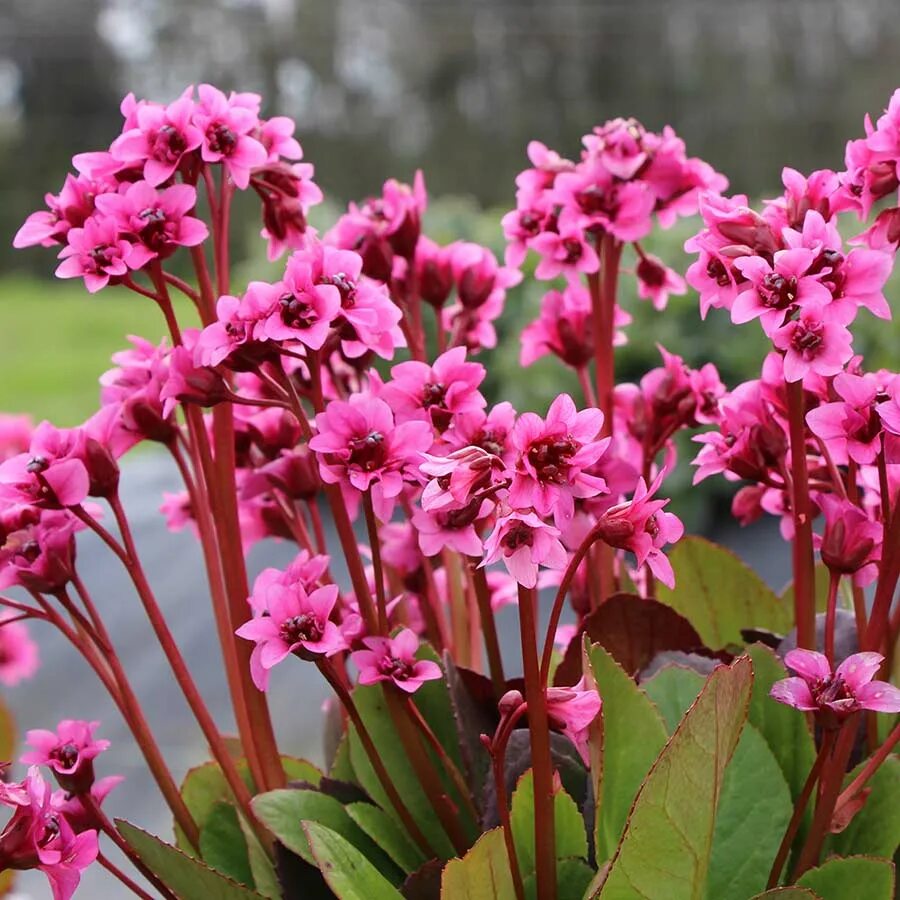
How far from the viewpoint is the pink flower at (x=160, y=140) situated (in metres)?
0.40

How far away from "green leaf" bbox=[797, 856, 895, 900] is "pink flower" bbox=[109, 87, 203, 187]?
0.30m

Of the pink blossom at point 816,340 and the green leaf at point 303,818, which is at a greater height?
the pink blossom at point 816,340

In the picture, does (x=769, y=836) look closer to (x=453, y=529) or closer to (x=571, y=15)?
(x=453, y=529)

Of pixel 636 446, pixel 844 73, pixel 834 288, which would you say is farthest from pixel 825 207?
pixel 844 73

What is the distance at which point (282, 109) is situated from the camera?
27.9 feet

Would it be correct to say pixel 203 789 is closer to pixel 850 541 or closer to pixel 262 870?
pixel 262 870

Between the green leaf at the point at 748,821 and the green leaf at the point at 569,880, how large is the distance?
0.05 meters

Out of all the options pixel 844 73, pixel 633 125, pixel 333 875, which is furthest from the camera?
pixel 844 73

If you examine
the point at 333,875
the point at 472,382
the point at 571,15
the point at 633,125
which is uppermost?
the point at 571,15

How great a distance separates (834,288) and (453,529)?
0.43 ft

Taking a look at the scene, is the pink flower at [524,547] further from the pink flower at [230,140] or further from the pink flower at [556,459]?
the pink flower at [230,140]

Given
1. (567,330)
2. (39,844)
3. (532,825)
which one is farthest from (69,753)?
(567,330)

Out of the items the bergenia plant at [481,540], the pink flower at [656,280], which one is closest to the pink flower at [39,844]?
the bergenia plant at [481,540]

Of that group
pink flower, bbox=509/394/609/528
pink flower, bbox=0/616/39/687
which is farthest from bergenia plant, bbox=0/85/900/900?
pink flower, bbox=0/616/39/687
